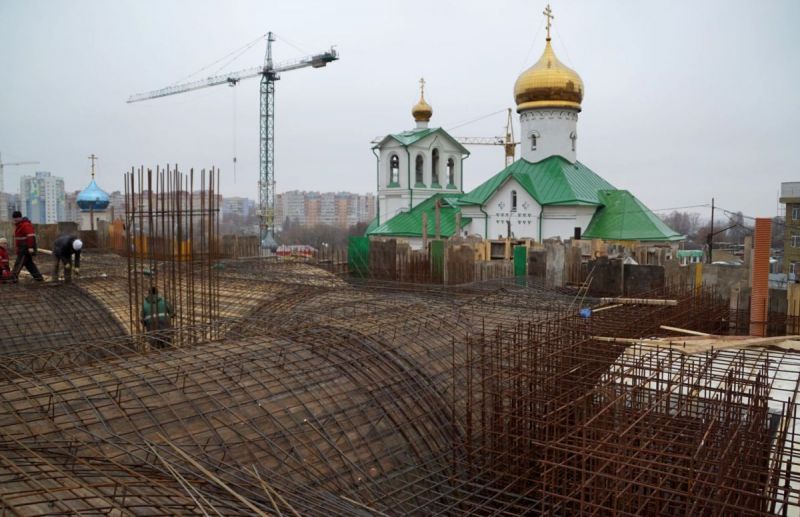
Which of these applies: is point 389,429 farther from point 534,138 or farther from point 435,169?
point 435,169

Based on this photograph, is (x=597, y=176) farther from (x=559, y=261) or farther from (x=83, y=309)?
(x=83, y=309)

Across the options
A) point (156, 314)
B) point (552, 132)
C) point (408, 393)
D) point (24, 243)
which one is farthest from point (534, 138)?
point (408, 393)

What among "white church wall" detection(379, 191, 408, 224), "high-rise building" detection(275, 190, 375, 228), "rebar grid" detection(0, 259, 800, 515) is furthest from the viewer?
"high-rise building" detection(275, 190, 375, 228)

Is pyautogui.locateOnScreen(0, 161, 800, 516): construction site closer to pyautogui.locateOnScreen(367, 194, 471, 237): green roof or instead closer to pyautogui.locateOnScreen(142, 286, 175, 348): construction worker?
pyautogui.locateOnScreen(142, 286, 175, 348): construction worker

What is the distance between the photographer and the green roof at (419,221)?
95.0 feet

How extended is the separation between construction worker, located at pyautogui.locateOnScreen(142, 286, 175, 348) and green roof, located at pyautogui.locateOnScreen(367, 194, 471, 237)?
62.4ft

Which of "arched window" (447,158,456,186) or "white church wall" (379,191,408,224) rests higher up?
"arched window" (447,158,456,186)

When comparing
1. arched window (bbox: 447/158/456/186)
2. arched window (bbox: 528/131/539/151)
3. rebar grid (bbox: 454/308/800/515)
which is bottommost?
rebar grid (bbox: 454/308/800/515)

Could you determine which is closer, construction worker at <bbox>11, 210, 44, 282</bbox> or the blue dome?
construction worker at <bbox>11, 210, 44, 282</bbox>

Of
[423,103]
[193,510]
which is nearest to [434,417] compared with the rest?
[193,510]

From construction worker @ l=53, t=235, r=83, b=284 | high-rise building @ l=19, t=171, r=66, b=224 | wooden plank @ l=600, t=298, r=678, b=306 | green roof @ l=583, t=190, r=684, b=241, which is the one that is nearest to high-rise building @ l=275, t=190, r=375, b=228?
high-rise building @ l=19, t=171, r=66, b=224

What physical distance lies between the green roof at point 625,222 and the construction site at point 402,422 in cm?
1414

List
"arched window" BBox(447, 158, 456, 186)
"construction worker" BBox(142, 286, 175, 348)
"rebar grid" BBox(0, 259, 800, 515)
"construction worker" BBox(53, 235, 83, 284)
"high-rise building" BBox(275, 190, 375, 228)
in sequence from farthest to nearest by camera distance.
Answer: "high-rise building" BBox(275, 190, 375, 228), "arched window" BBox(447, 158, 456, 186), "construction worker" BBox(53, 235, 83, 284), "construction worker" BBox(142, 286, 175, 348), "rebar grid" BBox(0, 259, 800, 515)

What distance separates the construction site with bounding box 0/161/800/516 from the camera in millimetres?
4629
